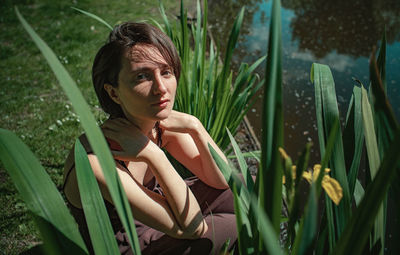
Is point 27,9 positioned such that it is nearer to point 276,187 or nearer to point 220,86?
point 220,86

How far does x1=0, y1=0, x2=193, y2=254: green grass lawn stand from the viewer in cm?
217

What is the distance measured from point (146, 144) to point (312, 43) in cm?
450

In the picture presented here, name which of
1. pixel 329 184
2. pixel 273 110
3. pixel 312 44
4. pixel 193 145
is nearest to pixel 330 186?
pixel 329 184

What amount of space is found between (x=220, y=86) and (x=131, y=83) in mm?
802

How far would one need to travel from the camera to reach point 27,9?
5715 mm

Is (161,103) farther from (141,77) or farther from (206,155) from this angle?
(206,155)

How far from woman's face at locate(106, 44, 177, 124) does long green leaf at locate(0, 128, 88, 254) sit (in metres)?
0.66

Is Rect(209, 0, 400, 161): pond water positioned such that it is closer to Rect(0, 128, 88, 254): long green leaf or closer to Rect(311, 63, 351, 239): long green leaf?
Rect(311, 63, 351, 239): long green leaf

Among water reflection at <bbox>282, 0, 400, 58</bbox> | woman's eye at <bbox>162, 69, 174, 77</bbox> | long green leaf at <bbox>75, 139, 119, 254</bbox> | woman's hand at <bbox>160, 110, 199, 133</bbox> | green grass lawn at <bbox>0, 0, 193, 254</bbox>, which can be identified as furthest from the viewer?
water reflection at <bbox>282, 0, 400, 58</bbox>

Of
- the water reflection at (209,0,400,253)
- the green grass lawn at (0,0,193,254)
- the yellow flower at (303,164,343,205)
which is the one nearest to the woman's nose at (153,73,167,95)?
the yellow flower at (303,164,343,205)

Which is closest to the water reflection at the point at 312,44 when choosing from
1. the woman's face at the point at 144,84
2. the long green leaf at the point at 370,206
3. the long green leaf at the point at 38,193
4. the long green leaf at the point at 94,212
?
→ the woman's face at the point at 144,84

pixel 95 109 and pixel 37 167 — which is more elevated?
pixel 37 167

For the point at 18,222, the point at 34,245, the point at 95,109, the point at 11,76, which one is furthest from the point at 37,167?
the point at 11,76

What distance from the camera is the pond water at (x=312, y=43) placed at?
3639mm
